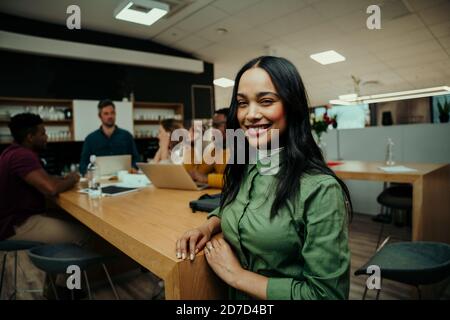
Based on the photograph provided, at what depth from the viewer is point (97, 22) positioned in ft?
13.6

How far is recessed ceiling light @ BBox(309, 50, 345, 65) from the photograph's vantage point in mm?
5523

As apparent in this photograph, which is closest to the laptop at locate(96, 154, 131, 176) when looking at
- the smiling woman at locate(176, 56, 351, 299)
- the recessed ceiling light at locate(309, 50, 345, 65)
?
the smiling woman at locate(176, 56, 351, 299)

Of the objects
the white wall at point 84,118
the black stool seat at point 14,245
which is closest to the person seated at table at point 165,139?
the black stool seat at point 14,245

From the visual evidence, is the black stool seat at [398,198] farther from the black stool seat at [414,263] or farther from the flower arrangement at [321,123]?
the black stool seat at [414,263]

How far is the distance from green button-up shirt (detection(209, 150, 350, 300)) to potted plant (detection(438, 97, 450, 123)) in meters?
3.20

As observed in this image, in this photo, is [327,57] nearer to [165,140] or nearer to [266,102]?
[165,140]

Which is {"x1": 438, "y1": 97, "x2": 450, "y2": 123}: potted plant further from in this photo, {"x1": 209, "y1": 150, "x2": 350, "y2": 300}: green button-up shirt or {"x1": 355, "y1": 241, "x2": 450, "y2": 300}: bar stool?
{"x1": 209, "y1": 150, "x2": 350, "y2": 300}: green button-up shirt

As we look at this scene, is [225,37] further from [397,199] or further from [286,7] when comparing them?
[397,199]

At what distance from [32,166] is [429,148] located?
13.6ft

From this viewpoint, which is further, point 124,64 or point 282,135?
point 124,64

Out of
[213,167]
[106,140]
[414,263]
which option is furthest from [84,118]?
[414,263]

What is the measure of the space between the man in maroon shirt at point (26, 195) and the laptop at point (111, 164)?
45 cm

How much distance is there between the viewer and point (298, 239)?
2.57 feet

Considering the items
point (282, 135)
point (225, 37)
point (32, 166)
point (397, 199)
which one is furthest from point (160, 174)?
point (225, 37)
